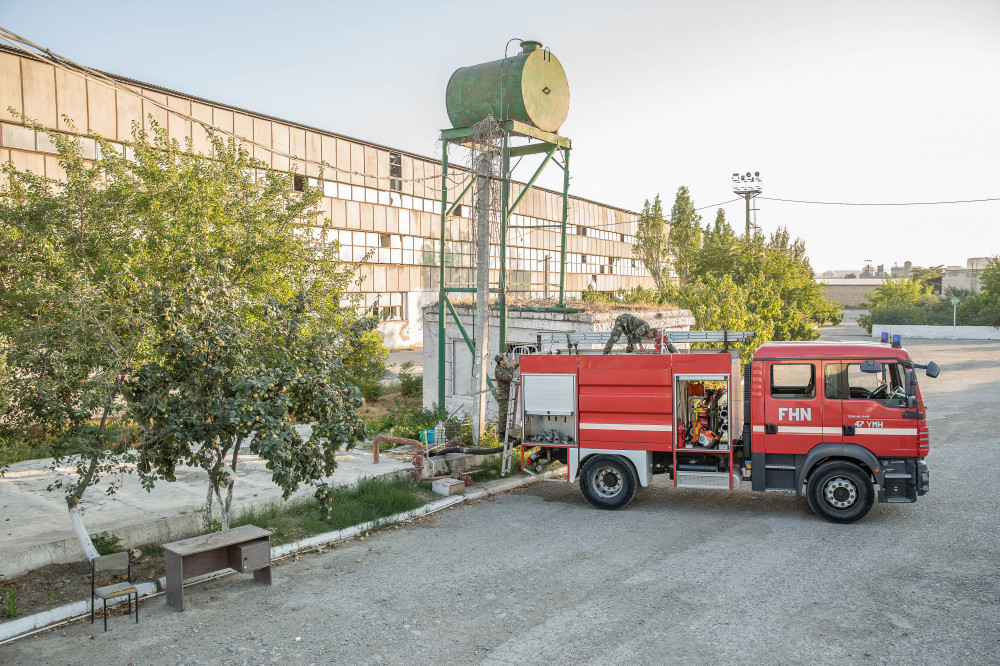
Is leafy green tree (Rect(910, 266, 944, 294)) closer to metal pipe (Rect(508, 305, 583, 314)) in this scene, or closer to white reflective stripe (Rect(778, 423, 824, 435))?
metal pipe (Rect(508, 305, 583, 314))

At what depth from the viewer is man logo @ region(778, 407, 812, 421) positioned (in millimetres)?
10773

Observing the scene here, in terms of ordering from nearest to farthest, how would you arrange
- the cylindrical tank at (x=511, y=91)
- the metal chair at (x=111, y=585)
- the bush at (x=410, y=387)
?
1. the metal chair at (x=111, y=585)
2. the cylindrical tank at (x=511, y=91)
3. the bush at (x=410, y=387)

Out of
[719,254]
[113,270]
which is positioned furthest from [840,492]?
[719,254]

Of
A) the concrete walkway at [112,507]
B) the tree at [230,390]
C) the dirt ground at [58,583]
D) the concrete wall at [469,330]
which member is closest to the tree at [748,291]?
the concrete wall at [469,330]

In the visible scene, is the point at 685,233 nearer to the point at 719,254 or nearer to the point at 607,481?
the point at 719,254

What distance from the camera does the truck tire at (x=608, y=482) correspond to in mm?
11617

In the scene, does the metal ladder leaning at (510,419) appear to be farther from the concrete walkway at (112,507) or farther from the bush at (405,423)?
the bush at (405,423)

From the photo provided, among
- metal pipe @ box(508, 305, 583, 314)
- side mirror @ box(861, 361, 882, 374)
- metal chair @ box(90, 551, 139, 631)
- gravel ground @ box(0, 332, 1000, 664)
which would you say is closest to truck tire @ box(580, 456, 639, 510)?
gravel ground @ box(0, 332, 1000, 664)

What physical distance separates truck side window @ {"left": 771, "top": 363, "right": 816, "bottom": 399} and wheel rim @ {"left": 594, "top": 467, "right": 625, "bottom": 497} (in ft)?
9.56

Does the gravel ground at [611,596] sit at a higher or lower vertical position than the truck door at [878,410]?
lower

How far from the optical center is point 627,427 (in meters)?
11.7

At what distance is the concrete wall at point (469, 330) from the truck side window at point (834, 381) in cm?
700

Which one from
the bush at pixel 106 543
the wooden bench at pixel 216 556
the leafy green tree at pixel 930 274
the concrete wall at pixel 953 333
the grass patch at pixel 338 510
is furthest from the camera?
the leafy green tree at pixel 930 274

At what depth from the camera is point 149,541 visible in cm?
977
